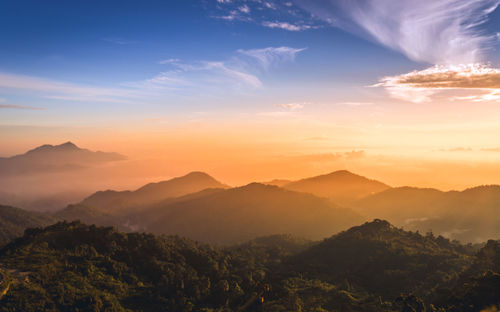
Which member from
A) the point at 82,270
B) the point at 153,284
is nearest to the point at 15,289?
the point at 82,270

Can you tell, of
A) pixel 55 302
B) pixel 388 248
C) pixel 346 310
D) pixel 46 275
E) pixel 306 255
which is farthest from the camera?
pixel 306 255

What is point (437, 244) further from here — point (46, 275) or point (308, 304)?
point (46, 275)

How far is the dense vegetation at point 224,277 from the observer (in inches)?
2154

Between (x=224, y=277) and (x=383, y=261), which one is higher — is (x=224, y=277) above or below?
above

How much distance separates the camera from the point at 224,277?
3241 inches

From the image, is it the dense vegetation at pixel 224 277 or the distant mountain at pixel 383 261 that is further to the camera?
the distant mountain at pixel 383 261

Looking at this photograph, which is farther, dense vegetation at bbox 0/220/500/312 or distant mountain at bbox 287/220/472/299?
distant mountain at bbox 287/220/472/299

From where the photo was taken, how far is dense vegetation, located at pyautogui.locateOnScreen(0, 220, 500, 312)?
180 ft

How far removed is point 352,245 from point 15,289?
11033 centimetres

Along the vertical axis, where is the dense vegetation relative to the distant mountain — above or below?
above

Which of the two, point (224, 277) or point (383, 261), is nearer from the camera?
point (224, 277)

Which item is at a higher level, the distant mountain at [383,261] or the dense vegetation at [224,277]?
the dense vegetation at [224,277]

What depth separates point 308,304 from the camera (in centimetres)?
7075

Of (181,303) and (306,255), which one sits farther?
(306,255)
